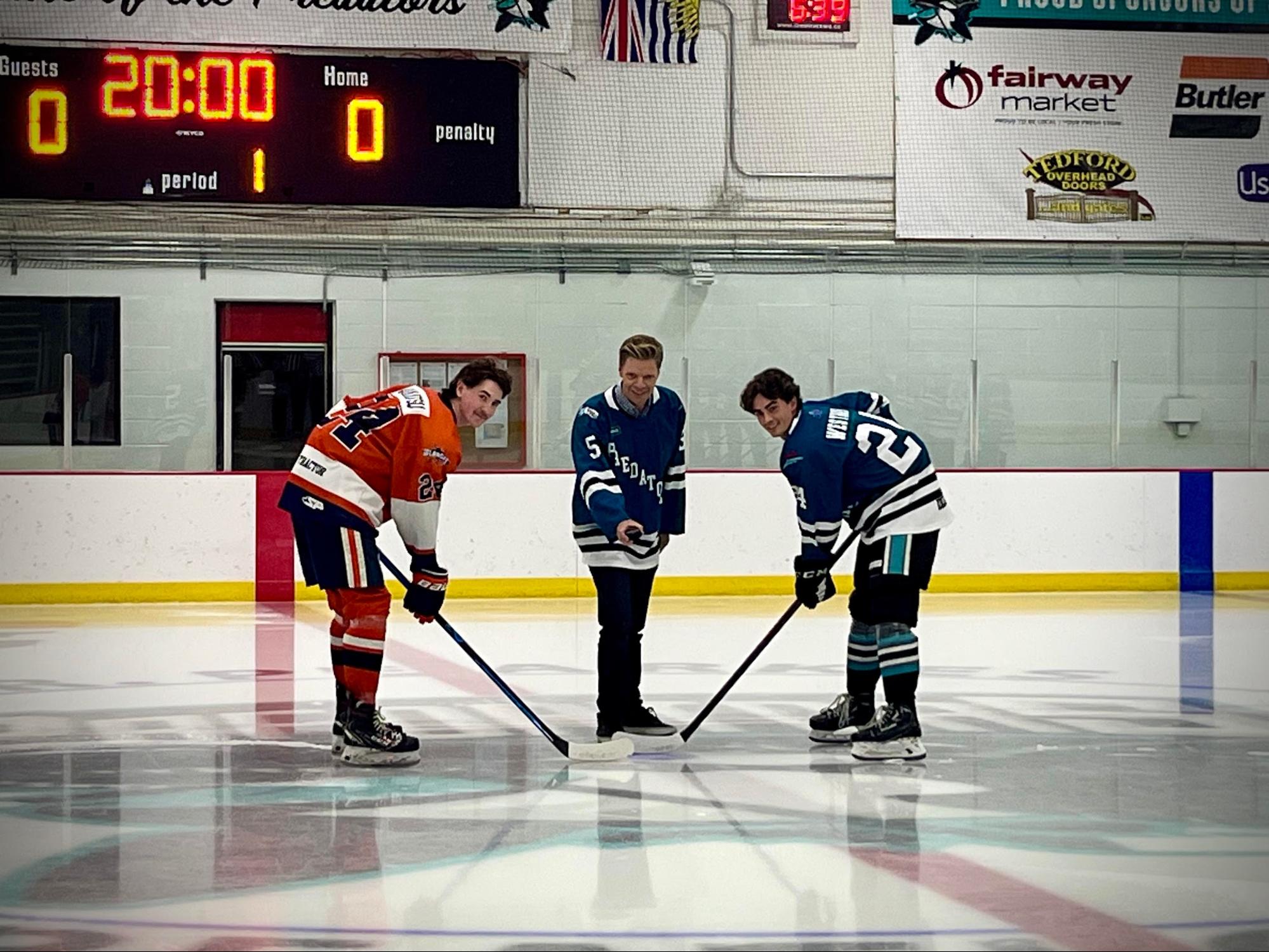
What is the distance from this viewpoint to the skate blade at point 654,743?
16.8 ft

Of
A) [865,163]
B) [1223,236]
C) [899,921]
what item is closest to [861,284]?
[865,163]

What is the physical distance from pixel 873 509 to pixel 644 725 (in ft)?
3.20

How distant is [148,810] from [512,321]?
23.5ft

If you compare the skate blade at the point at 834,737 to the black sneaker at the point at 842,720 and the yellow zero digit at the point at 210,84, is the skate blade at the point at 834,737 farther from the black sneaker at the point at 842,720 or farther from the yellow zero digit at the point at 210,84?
the yellow zero digit at the point at 210,84

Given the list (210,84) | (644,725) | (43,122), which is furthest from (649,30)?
(644,725)

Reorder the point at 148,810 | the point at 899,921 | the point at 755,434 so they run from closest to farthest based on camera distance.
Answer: the point at 899,921
the point at 148,810
the point at 755,434

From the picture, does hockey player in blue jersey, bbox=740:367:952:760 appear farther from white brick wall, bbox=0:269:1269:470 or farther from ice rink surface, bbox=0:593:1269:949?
white brick wall, bbox=0:269:1269:470

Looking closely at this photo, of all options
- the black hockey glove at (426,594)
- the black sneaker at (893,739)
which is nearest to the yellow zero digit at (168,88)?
the black hockey glove at (426,594)

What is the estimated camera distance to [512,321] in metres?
11.1

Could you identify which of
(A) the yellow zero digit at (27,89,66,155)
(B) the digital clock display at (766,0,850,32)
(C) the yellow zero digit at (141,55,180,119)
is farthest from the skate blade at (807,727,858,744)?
(B) the digital clock display at (766,0,850,32)

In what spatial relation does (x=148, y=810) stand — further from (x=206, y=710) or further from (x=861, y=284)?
(x=861, y=284)

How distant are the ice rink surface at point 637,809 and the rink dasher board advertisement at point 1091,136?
4.15 metres

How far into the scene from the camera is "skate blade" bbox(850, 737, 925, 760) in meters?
4.88

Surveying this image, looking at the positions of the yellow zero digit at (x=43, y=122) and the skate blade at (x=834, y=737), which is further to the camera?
the yellow zero digit at (x=43, y=122)
